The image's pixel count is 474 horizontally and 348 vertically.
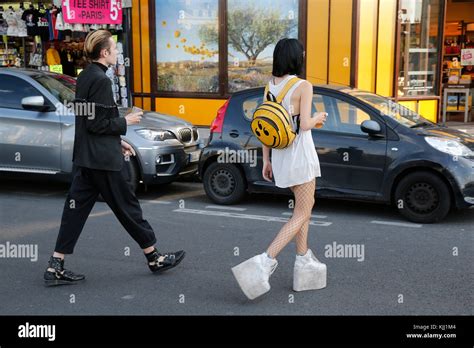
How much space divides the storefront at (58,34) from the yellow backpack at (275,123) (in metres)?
8.56

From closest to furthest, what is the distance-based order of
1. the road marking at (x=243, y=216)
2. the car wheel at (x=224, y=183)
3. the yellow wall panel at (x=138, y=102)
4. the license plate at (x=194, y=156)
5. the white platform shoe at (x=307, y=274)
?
1. the white platform shoe at (x=307, y=274)
2. the road marking at (x=243, y=216)
3. the car wheel at (x=224, y=183)
4. the license plate at (x=194, y=156)
5. the yellow wall panel at (x=138, y=102)

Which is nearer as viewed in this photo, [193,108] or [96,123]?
[96,123]

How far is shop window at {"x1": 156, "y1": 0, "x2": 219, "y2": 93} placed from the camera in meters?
13.4

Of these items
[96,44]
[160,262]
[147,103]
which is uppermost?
[96,44]

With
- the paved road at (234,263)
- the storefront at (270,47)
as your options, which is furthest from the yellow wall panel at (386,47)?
the paved road at (234,263)

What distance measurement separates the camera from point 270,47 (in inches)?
516

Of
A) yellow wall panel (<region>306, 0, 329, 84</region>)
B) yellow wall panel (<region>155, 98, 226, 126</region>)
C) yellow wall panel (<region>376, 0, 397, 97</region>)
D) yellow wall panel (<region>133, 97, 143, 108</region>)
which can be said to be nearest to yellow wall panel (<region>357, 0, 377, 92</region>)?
yellow wall panel (<region>376, 0, 397, 97</region>)

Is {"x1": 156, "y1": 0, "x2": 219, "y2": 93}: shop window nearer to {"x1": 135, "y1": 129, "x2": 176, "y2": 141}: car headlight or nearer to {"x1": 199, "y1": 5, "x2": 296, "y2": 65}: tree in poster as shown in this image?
{"x1": 199, "y1": 5, "x2": 296, "y2": 65}: tree in poster

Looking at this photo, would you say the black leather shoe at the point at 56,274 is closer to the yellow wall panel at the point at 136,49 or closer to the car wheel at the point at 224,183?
the car wheel at the point at 224,183

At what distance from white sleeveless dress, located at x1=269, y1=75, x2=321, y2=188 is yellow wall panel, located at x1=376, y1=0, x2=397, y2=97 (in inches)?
342

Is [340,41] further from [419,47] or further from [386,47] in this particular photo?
[419,47]

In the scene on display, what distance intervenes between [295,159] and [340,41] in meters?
8.37

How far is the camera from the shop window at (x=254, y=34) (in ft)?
42.1

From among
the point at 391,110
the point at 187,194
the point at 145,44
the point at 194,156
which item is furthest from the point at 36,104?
the point at 145,44
